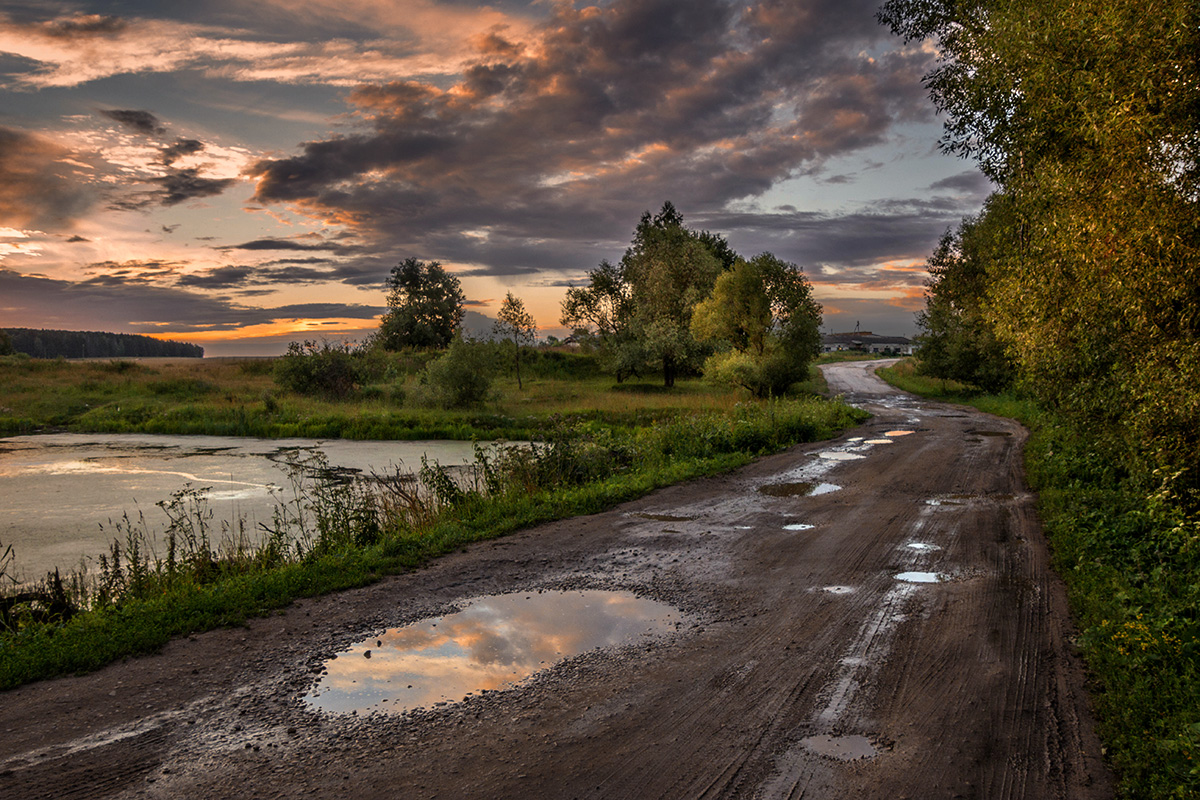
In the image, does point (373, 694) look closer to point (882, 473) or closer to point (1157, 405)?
point (1157, 405)

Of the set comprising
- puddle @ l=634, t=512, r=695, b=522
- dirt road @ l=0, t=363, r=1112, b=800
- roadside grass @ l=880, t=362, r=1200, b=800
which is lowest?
puddle @ l=634, t=512, r=695, b=522

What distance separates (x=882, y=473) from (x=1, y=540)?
16.4 meters

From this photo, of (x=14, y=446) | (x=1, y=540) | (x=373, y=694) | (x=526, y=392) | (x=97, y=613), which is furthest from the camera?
(x=526, y=392)

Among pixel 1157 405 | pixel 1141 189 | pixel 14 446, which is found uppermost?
pixel 1141 189

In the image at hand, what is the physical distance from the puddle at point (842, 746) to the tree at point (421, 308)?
71128mm

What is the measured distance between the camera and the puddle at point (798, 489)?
12.0 m

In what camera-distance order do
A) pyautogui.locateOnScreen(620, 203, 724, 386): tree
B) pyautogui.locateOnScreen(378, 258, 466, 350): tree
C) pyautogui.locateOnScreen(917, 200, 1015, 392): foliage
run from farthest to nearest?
pyautogui.locateOnScreen(378, 258, 466, 350): tree
pyautogui.locateOnScreen(620, 203, 724, 386): tree
pyautogui.locateOnScreen(917, 200, 1015, 392): foliage

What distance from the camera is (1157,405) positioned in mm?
7262

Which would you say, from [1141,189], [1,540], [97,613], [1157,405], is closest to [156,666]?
[97,613]

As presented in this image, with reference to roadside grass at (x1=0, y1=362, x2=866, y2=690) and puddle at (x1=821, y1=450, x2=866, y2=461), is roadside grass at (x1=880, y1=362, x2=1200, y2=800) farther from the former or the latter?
roadside grass at (x1=0, y1=362, x2=866, y2=690)

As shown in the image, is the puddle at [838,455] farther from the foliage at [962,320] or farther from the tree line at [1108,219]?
the foliage at [962,320]

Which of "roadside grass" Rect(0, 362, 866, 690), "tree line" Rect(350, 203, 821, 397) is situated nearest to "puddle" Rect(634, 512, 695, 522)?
"roadside grass" Rect(0, 362, 866, 690)

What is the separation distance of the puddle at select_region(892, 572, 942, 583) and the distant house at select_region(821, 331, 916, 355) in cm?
15665

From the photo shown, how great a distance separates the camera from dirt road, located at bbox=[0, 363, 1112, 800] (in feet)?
→ 12.4
